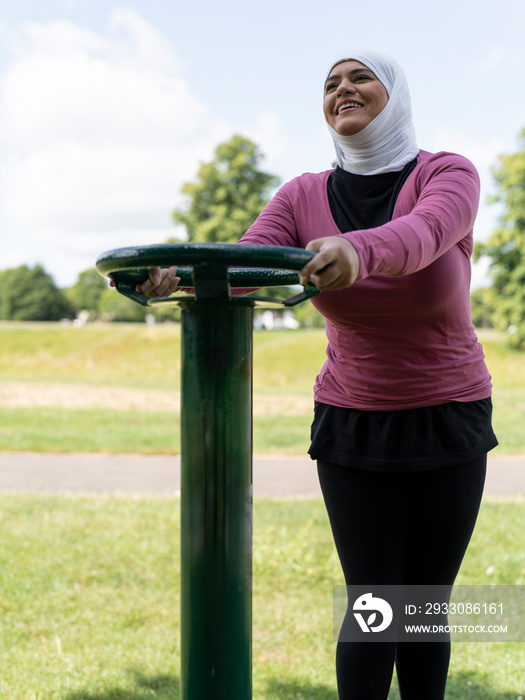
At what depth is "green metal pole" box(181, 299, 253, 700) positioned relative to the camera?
1313 mm

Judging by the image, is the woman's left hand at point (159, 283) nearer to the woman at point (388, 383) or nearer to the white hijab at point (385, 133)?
the woman at point (388, 383)

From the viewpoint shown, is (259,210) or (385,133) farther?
(259,210)

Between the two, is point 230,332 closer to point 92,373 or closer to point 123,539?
point 123,539

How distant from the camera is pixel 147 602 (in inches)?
127

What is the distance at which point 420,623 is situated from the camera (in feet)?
5.88

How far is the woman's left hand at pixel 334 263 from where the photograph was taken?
1074 mm

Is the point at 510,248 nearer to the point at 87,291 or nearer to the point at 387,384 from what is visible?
the point at 387,384

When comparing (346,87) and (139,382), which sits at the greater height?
(139,382)

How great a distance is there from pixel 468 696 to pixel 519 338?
901 inches

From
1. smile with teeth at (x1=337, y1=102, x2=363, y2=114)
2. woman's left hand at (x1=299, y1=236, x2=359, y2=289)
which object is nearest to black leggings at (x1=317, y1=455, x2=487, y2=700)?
woman's left hand at (x1=299, y1=236, x2=359, y2=289)

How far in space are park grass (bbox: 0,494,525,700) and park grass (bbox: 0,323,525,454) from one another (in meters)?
2.78

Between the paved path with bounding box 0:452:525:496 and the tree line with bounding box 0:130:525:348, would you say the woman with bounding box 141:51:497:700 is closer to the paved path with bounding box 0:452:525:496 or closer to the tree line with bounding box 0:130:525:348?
the paved path with bounding box 0:452:525:496

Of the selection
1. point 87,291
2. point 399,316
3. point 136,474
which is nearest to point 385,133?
point 399,316

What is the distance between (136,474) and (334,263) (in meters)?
5.36
